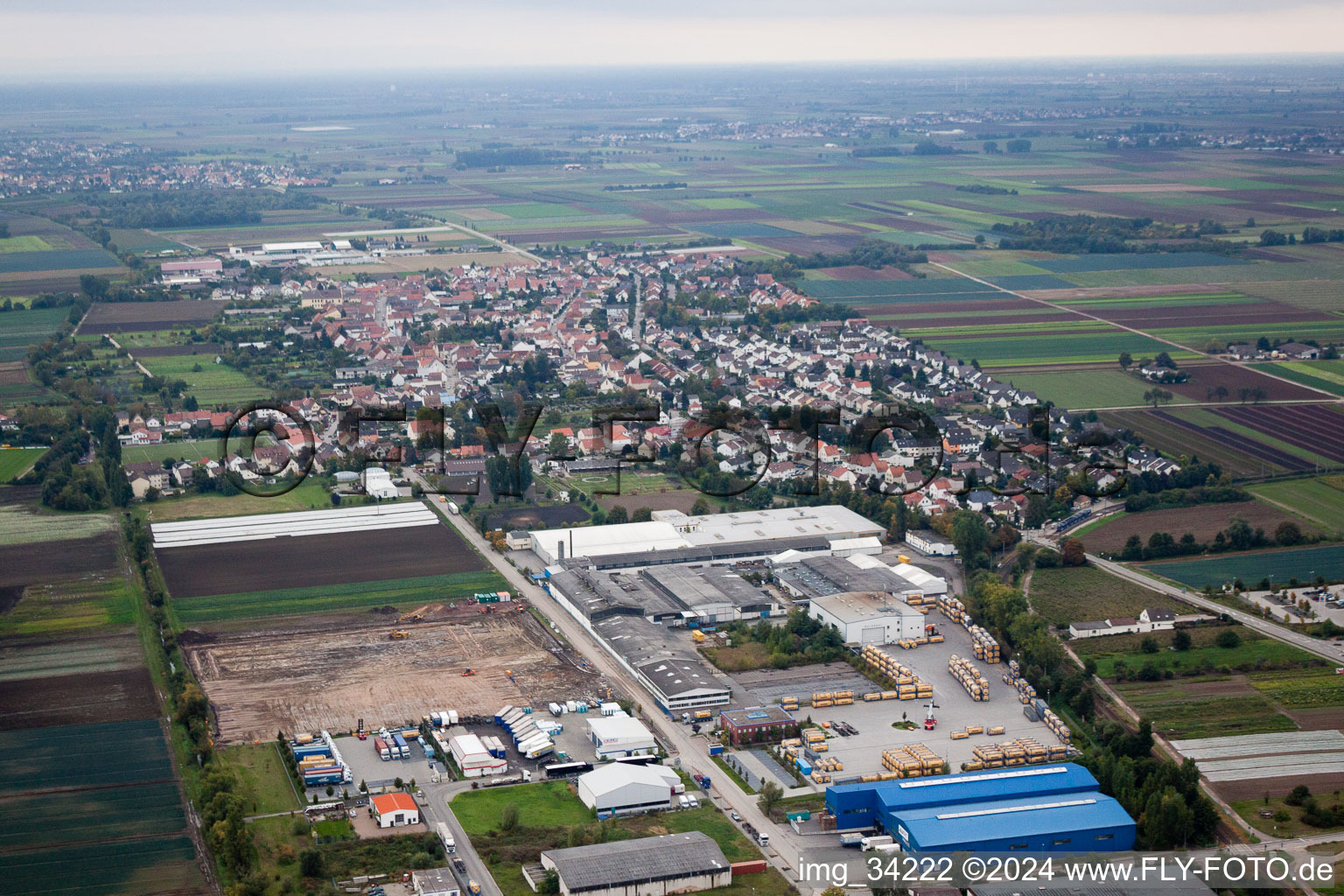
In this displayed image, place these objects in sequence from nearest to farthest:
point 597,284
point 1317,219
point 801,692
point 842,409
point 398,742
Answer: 1. point 398,742
2. point 801,692
3. point 842,409
4. point 597,284
5. point 1317,219

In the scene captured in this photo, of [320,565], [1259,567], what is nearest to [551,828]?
[320,565]

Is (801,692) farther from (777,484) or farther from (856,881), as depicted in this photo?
(777,484)

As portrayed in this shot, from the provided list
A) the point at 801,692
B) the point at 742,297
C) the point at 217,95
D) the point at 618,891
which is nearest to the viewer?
the point at 618,891

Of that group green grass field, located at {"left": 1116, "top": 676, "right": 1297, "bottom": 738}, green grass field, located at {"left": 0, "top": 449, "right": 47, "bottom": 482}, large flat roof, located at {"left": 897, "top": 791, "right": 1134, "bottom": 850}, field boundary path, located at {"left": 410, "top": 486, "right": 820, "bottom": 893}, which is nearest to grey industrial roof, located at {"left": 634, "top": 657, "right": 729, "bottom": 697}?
field boundary path, located at {"left": 410, "top": 486, "right": 820, "bottom": 893}

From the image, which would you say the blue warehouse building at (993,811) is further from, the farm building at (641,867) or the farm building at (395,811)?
the farm building at (395,811)

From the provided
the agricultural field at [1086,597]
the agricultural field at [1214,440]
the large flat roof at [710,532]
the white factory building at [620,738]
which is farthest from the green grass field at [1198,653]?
the agricultural field at [1214,440]

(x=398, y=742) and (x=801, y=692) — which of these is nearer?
(x=398, y=742)

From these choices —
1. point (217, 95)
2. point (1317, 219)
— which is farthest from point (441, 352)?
point (217, 95)
